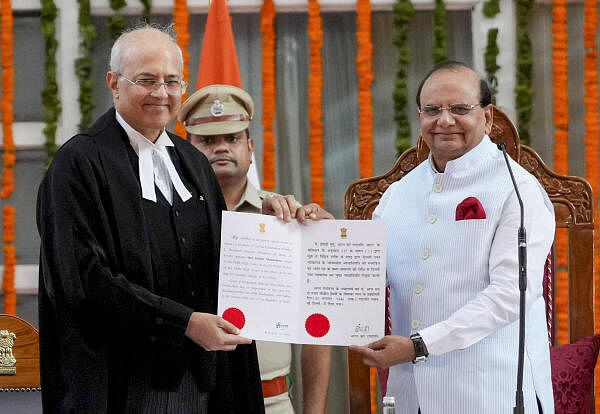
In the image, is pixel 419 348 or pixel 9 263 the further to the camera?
pixel 9 263

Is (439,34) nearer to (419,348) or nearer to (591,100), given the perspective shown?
(591,100)

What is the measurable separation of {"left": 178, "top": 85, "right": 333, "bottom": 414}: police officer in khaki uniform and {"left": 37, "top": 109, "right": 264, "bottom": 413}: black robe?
2.01ft

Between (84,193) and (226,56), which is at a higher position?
(226,56)

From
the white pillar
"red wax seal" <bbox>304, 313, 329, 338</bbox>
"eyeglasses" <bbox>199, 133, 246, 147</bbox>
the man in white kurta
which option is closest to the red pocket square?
the man in white kurta

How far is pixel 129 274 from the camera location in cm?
190

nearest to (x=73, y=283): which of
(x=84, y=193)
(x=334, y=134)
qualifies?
(x=84, y=193)

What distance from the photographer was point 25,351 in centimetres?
294

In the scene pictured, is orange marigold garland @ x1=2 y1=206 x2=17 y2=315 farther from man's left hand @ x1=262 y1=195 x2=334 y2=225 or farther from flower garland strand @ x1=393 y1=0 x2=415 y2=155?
man's left hand @ x1=262 y1=195 x2=334 y2=225

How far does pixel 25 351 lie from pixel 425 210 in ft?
5.25

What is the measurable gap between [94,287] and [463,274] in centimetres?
94

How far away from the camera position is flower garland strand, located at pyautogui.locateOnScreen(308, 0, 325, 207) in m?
3.79

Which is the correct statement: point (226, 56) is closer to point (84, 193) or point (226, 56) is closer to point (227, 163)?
point (227, 163)

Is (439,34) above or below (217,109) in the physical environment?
above

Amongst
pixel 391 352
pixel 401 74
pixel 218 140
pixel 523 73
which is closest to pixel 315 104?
pixel 401 74
